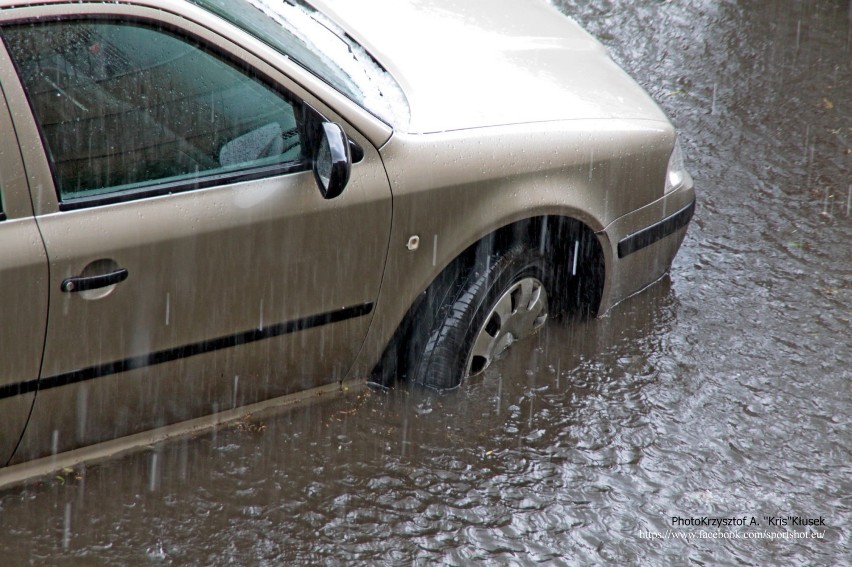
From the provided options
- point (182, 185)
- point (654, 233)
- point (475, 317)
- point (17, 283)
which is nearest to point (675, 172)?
point (654, 233)

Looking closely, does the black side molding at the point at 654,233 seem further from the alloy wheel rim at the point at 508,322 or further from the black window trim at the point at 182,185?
the black window trim at the point at 182,185

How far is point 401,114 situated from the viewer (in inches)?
135

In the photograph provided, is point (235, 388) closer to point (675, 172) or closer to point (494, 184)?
point (494, 184)

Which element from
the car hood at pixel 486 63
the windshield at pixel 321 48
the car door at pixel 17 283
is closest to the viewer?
the car door at pixel 17 283

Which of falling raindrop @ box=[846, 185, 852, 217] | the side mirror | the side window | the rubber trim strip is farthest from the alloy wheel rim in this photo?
falling raindrop @ box=[846, 185, 852, 217]

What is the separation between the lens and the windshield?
10.7 feet

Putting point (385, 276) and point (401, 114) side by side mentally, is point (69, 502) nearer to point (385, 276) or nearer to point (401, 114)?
point (385, 276)

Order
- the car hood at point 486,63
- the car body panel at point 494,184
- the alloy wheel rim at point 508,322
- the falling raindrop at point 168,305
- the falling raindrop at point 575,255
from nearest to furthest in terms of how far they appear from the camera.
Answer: the falling raindrop at point 168,305
the car body panel at point 494,184
the car hood at point 486,63
the alloy wheel rim at point 508,322
the falling raindrop at point 575,255

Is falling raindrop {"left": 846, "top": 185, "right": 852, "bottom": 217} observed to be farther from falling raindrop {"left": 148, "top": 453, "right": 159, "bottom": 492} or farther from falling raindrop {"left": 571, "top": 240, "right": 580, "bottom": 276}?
falling raindrop {"left": 148, "top": 453, "right": 159, "bottom": 492}

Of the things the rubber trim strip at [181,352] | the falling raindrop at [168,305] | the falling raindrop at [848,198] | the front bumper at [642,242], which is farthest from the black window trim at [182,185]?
the falling raindrop at [848,198]

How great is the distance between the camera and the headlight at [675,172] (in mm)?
4152

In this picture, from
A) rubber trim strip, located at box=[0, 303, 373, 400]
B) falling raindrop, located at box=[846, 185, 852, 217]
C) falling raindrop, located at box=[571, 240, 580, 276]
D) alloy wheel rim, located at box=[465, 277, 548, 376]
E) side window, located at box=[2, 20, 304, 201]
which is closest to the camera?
side window, located at box=[2, 20, 304, 201]

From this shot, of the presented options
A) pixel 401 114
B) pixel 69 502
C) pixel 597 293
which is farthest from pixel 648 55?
pixel 69 502

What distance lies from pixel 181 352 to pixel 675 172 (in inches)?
92.1
